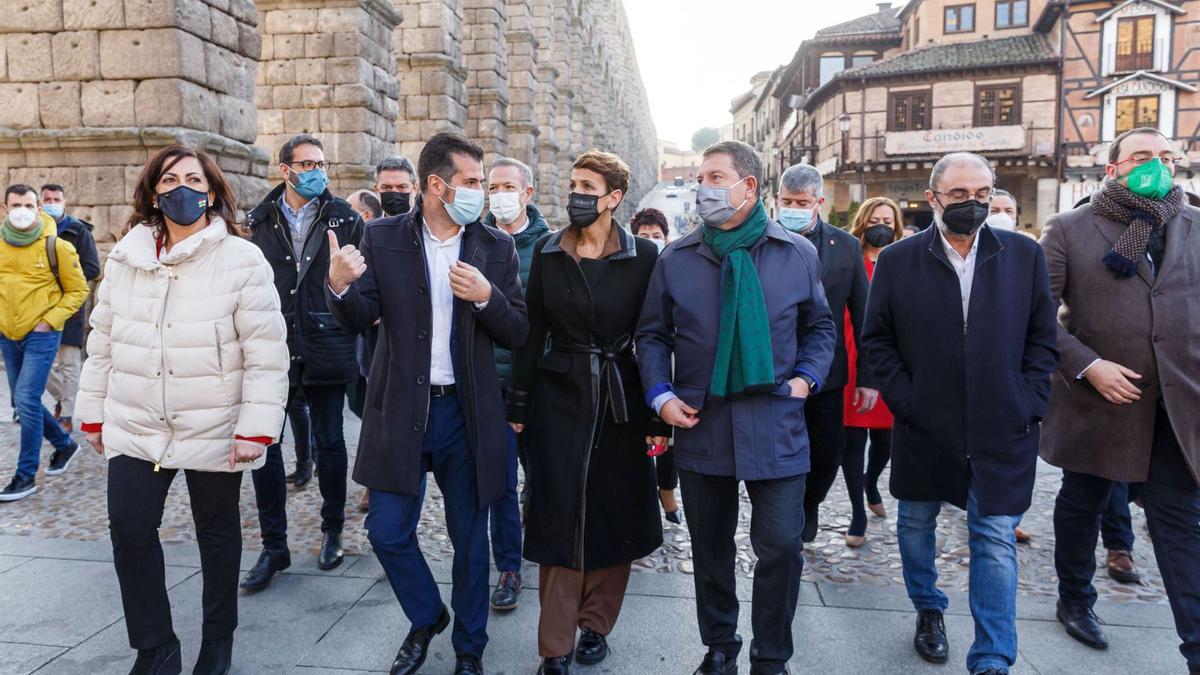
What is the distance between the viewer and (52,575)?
12.8ft

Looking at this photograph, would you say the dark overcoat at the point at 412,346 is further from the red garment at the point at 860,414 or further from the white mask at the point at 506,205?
the red garment at the point at 860,414

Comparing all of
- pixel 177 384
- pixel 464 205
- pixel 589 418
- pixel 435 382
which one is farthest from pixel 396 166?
pixel 589 418

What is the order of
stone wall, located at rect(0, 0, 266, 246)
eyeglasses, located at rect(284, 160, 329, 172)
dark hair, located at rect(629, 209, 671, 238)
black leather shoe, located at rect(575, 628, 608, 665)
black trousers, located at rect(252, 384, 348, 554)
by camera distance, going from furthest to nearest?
1. stone wall, located at rect(0, 0, 266, 246)
2. dark hair, located at rect(629, 209, 671, 238)
3. eyeglasses, located at rect(284, 160, 329, 172)
4. black trousers, located at rect(252, 384, 348, 554)
5. black leather shoe, located at rect(575, 628, 608, 665)

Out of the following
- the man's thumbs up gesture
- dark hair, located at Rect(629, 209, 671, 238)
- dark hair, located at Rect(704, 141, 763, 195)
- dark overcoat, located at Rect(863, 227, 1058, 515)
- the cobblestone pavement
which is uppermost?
dark hair, located at Rect(704, 141, 763, 195)

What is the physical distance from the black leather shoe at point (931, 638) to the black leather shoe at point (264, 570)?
2870 millimetres

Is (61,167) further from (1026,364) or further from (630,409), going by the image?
(1026,364)

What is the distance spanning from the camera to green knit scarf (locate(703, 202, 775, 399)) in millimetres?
2881

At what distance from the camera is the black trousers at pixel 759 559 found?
9.80ft

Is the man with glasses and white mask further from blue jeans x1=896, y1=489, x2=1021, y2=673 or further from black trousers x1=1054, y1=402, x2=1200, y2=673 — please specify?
black trousers x1=1054, y1=402, x2=1200, y2=673

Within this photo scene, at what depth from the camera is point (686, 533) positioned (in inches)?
187

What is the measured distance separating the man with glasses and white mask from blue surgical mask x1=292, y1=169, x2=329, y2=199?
280 centimetres

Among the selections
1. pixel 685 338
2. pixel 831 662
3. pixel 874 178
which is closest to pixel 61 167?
pixel 685 338

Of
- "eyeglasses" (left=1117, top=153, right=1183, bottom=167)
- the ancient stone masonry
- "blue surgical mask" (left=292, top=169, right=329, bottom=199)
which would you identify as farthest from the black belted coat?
the ancient stone masonry

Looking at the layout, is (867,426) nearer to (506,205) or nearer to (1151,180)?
(1151,180)
